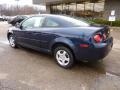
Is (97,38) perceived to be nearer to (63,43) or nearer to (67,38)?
(67,38)

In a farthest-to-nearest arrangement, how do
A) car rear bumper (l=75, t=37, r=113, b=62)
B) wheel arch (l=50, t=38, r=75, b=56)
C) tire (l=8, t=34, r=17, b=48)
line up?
tire (l=8, t=34, r=17, b=48)
wheel arch (l=50, t=38, r=75, b=56)
car rear bumper (l=75, t=37, r=113, b=62)

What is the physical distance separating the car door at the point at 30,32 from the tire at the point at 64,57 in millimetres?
852

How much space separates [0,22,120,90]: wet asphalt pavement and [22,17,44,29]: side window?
1034 mm

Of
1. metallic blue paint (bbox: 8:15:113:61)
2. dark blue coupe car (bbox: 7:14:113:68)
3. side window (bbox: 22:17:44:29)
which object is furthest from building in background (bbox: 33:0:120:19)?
metallic blue paint (bbox: 8:15:113:61)

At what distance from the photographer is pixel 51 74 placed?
4.61m

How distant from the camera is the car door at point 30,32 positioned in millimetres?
5618

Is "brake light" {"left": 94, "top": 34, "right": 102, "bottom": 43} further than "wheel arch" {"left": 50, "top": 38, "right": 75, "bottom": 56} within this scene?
No

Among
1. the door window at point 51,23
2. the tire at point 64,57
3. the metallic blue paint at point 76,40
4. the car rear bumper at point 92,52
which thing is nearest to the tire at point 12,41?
the metallic blue paint at point 76,40

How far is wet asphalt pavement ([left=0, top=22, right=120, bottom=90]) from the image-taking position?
399 cm

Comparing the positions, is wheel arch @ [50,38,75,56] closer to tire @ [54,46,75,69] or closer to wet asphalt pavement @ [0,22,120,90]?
tire @ [54,46,75,69]

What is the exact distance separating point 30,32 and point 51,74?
1.84m

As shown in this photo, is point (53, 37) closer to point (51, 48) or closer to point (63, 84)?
point (51, 48)

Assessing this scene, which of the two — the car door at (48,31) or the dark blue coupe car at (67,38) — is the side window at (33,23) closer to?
the dark blue coupe car at (67,38)

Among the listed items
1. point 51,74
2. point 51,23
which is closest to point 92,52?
point 51,74
